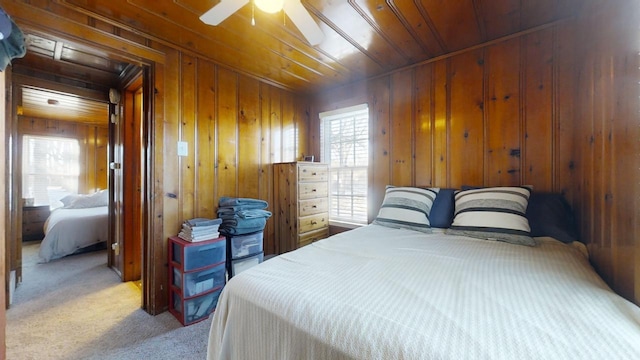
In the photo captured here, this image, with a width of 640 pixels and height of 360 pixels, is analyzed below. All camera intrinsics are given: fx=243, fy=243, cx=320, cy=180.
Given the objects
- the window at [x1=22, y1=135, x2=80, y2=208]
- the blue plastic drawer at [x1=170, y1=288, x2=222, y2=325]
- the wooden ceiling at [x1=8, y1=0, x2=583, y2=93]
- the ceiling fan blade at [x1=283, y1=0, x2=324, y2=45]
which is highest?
the wooden ceiling at [x1=8, y1=0, x2=583, y2=93]

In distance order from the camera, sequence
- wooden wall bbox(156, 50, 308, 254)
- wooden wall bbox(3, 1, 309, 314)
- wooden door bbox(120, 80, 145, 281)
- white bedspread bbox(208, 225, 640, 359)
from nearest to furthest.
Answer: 1. white bedspread bbox(208, 225, 640, 359)
2. wooden wall bbox(3, 1, 309, 314)
3. wooden wall bbox(156, 50, 308, 254)
4. wooden door bbox(120, 80, 145, 281)

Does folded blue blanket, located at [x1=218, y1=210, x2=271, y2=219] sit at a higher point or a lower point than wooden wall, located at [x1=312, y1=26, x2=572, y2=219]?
lower

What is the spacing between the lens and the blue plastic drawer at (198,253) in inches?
72.5

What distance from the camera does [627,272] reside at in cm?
106

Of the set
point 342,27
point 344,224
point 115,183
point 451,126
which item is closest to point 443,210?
point 451,126

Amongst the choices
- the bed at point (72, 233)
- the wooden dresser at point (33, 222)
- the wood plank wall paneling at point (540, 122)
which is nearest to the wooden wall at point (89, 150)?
the wooden dresser at point (33, 222)

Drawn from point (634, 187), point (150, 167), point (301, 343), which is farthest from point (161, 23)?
point (634, 187)

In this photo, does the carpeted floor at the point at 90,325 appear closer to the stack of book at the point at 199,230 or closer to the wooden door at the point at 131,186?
the wooden door at the point at 131,186

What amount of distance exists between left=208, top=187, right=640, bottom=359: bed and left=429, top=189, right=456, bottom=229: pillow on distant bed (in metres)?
0.56

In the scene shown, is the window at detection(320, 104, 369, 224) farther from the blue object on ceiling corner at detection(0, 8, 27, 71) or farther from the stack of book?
the blue object on ceiling corner at detection(0, 8, 27, 71)

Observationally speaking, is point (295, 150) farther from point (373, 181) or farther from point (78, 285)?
point (78, 285)

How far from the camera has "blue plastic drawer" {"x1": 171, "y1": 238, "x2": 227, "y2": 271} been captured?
1842 mm

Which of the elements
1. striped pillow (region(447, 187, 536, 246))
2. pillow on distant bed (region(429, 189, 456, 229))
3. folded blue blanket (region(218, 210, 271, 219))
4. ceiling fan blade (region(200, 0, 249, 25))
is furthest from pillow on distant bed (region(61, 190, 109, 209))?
striped pillow (region(447, 187, 536, 246))

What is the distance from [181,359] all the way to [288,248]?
147cm
